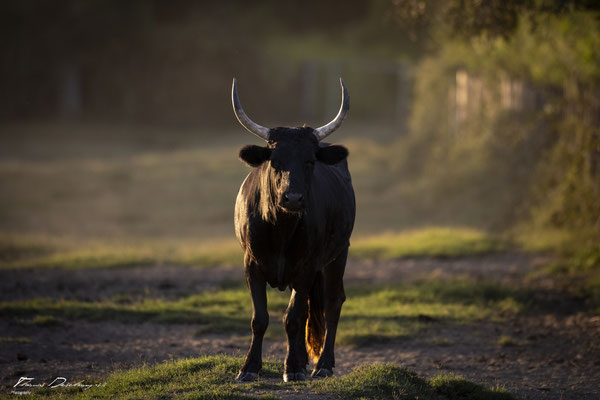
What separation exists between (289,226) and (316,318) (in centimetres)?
134

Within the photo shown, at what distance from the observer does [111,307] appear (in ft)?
34.9

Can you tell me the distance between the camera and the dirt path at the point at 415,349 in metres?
7.96

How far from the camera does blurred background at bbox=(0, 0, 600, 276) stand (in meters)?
14.5

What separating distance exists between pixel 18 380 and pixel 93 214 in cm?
1454

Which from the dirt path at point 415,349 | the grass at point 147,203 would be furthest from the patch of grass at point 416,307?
the grass at point 147,203

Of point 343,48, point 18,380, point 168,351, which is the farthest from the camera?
point 343,48

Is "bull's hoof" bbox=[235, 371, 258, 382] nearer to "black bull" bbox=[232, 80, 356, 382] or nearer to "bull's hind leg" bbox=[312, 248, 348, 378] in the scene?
"black bull" bbox=[232, 80, 356, 382]

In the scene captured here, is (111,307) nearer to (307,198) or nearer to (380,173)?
(307,198)

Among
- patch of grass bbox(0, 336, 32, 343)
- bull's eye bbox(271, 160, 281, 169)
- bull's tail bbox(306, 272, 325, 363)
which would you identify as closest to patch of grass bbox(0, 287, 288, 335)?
patch of grass bbox(0, 336, 32, 343)

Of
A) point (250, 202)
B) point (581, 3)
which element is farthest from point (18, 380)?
point (581, 3)

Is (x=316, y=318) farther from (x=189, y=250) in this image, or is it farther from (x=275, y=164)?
(x=189, y=250)

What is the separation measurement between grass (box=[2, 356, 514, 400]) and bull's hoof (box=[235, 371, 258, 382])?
2.2 inches

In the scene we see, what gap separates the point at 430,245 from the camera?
48.6 feet

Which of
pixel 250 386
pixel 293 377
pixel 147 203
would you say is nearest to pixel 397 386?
pixel 293 377
